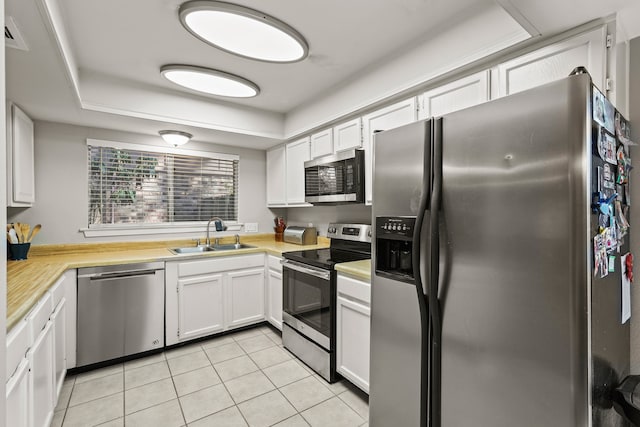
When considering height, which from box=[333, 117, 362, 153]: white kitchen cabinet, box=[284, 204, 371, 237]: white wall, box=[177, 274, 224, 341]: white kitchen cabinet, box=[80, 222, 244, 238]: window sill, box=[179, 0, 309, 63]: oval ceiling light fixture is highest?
box=[179, 0, 309, 63]: oval ceiling light fixture

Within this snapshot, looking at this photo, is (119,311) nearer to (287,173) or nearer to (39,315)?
(39,315)

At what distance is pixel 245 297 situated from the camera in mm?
3203

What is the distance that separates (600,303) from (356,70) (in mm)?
2180

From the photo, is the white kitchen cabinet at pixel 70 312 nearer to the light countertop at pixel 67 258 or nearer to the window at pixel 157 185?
the light countertop at pixel 67 258

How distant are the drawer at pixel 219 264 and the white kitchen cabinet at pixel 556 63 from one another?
2.56 metres

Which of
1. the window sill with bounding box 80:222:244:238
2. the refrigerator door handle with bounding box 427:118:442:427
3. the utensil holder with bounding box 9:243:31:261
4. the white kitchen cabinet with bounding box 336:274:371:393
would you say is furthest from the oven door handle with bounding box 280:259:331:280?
the utensil holder with bounding box 9:243:31:261

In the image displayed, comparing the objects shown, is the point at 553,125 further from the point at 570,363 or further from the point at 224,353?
the point at 224,353

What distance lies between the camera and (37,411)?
4.91ft

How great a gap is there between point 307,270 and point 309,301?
26 centimetres

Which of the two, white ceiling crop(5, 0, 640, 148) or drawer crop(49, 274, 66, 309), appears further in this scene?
drawer crop(49, 274, 66, 309)

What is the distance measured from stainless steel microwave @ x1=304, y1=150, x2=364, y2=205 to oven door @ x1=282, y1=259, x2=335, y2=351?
66 centimetres

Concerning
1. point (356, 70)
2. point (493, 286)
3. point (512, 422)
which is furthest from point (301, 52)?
point (512, 422)

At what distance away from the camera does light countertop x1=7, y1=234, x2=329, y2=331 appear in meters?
1.52

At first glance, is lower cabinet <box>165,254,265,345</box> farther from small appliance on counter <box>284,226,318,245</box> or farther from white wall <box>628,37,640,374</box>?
white wall <box>628,37,640,374</box>
